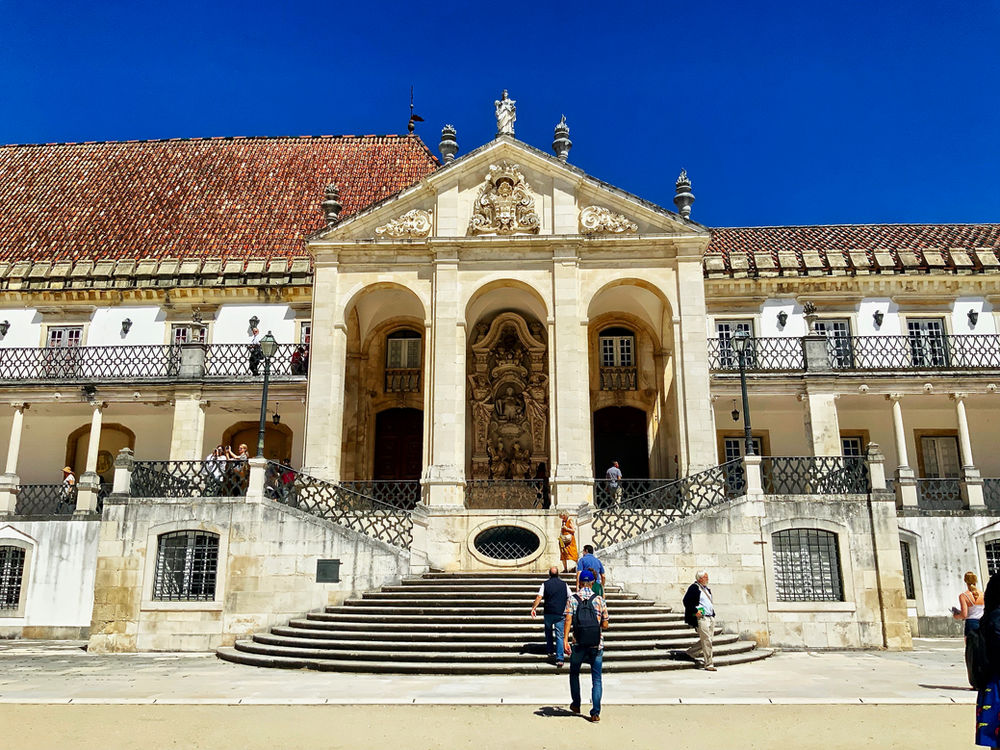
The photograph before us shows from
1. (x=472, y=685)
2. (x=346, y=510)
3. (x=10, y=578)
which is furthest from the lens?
(x=10, y=578)

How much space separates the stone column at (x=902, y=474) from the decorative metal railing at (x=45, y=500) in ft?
73.6

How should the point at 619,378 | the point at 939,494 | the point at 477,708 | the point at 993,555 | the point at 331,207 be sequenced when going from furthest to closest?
1. the point at 619,378
2. the point at 939,494
3. the point at 331,207
4. the point at 993,555
5. the point at 477,708

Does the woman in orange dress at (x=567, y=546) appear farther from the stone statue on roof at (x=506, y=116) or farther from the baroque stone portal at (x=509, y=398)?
the stone statue on roof at (x=506, y=116)

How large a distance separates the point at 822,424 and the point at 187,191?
81.0ft

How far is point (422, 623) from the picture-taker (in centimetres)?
1401

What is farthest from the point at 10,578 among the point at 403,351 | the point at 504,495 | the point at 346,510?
the point at 504,495

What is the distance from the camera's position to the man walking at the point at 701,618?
12.4 meters

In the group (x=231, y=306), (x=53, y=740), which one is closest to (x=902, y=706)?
(x=53, y=740)

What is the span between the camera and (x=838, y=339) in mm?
25031

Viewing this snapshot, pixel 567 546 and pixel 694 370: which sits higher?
pixel 694 370

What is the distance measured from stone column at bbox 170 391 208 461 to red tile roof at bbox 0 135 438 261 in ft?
19.2

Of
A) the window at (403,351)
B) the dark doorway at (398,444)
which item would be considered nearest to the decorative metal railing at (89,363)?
the window at (403,351)

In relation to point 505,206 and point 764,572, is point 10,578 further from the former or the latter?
point 764,572

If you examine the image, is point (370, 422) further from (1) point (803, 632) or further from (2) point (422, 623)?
(1) point (803, 632)
